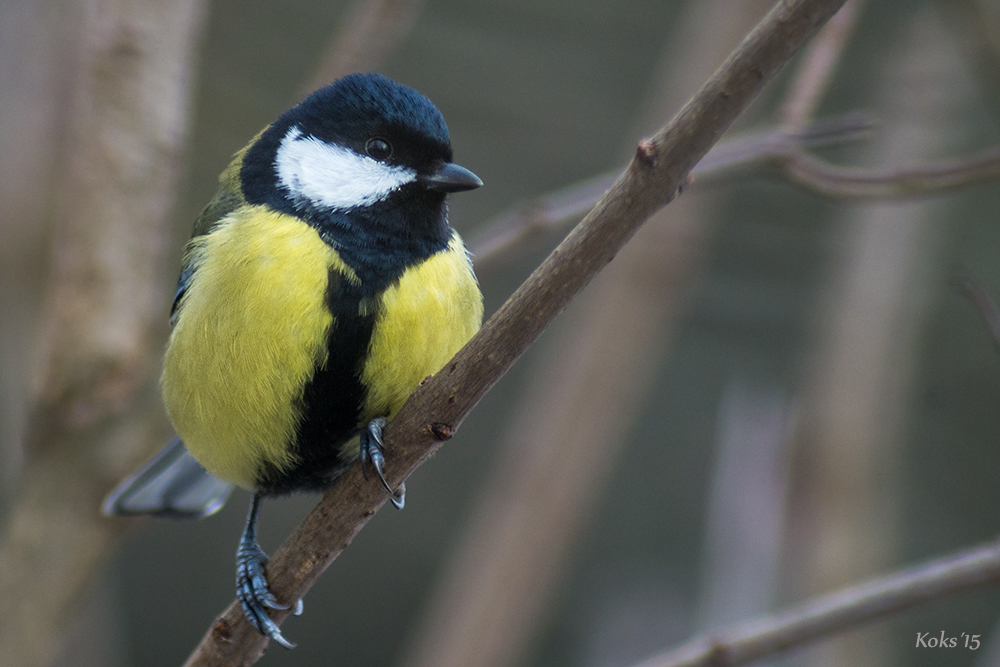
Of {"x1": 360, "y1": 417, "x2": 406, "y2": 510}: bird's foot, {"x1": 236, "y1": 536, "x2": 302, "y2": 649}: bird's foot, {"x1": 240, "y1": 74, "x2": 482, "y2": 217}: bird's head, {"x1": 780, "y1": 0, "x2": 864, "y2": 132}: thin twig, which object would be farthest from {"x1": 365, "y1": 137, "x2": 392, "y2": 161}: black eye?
{"x1": 780, "y1": 0, "x2": 864, "y2": 132}: thin twig

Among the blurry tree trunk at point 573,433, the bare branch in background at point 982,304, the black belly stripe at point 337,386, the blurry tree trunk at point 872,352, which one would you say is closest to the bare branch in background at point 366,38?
the black belly stripe at point 337,386

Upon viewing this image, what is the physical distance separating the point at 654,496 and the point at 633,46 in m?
1.72

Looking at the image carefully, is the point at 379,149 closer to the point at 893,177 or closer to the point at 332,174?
the point at 332,174

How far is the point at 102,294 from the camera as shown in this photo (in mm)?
1527

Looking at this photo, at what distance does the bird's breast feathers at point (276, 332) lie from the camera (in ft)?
3.71

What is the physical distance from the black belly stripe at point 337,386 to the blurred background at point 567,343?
450 mm

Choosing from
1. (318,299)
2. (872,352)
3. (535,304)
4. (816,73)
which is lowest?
(872,352)

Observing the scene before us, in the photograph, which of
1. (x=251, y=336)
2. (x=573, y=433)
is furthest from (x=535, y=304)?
(x=573, y=433)

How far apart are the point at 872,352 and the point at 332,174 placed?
5.31ft

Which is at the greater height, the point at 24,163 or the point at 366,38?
the point at 366,38

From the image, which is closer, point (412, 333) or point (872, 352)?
point (412, 333)

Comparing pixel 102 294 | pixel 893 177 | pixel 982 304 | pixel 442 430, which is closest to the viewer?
pixel 442 430

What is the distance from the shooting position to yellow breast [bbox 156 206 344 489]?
1.13m

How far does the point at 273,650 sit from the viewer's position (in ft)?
11.7
